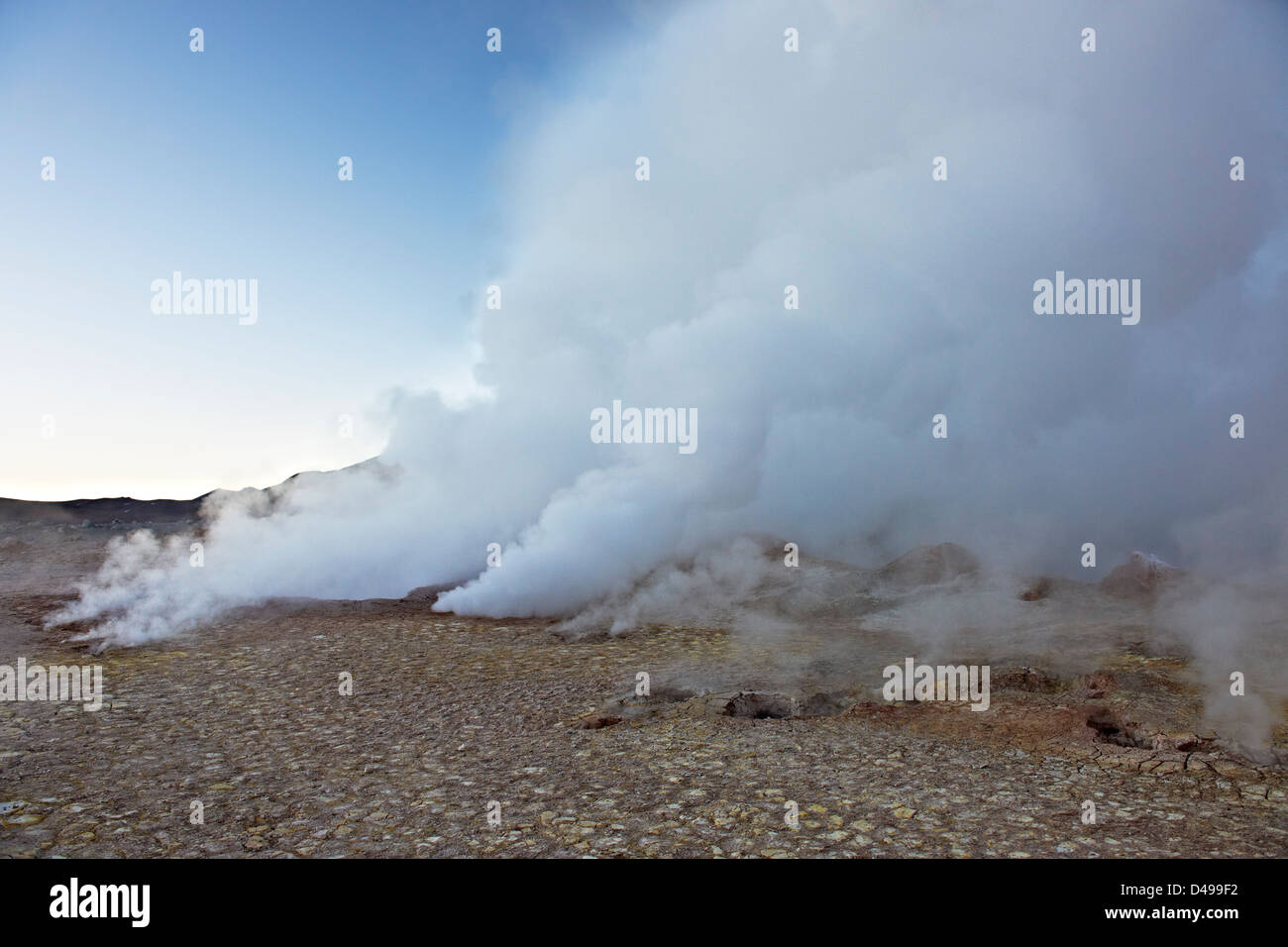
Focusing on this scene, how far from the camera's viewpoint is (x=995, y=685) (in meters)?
12.8

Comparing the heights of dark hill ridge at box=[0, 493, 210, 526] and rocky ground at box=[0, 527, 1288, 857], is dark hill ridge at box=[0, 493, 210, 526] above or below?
above

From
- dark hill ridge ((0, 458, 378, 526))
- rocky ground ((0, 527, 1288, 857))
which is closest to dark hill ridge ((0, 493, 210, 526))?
dark hill ridge ((0, 458, 378, 526))

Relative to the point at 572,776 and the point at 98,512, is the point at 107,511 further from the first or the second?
the point at 572,776

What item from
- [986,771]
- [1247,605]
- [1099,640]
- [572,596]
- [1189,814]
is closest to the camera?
[1189,814]

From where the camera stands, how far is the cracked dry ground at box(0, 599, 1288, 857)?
23.1 feet

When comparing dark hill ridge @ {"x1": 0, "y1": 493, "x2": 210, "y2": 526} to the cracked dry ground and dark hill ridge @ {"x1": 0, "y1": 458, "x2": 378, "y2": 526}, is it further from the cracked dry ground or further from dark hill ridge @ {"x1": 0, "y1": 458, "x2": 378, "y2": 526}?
the cracked dry ground

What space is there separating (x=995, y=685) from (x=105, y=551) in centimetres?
3201

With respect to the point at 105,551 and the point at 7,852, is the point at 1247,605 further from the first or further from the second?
the point at 105,551

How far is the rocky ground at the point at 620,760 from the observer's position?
710cm

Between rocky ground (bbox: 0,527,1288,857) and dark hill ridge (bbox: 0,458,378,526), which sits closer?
rocky ground (bbox: 0,527,1288,857)

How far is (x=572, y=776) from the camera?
8859 mm

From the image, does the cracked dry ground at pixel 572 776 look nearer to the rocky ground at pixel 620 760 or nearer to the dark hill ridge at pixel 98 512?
the rocky ground at pixel 620 760

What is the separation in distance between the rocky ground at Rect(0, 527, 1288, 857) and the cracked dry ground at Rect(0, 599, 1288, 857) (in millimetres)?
38
